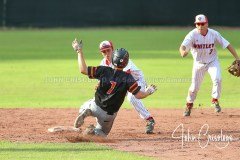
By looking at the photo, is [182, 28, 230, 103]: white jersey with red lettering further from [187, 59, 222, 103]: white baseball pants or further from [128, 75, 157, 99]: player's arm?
[128, 75, 157, 99]: player's arm

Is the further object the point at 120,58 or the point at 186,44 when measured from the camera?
the point at 186,44

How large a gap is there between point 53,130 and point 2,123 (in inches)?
62.0

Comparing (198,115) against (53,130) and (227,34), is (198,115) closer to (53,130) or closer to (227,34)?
(53,130)

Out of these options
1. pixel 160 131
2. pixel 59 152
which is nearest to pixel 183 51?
pixel 160 131

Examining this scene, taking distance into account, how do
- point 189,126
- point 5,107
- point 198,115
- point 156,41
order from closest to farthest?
1. point 189,126
2. point 198,115
3. point 5,107
4. point 156,41

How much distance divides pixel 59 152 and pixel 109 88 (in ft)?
4.80

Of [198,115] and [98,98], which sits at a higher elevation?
[98,98]

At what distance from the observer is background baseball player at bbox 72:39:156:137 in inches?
407

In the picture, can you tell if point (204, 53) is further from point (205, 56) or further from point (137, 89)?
point (137, 89)

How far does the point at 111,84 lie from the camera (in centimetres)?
1045
